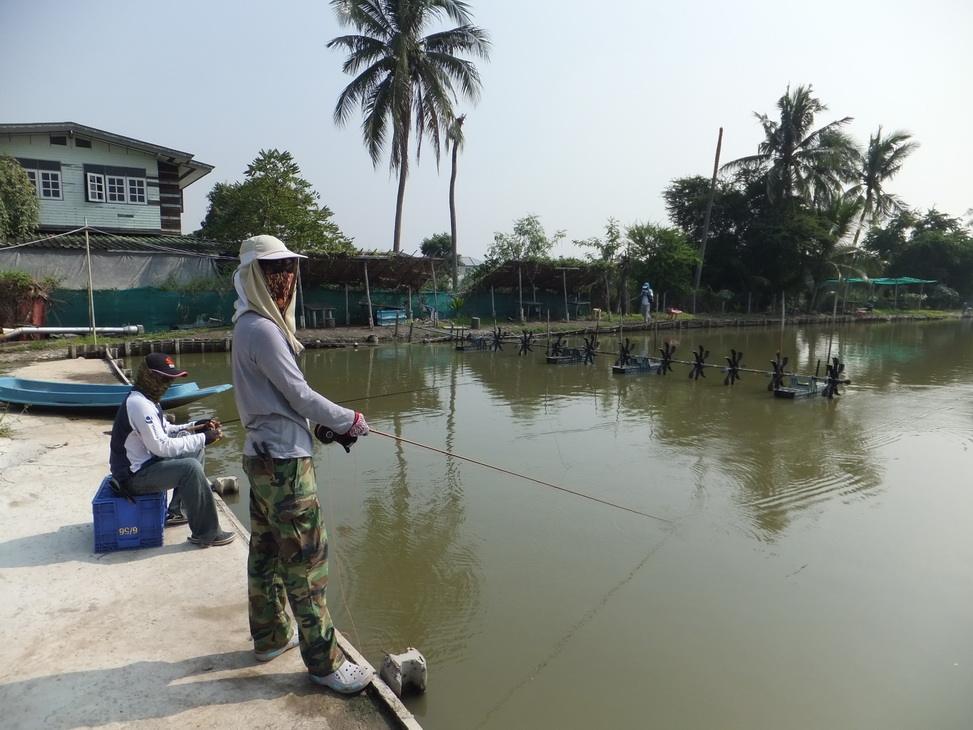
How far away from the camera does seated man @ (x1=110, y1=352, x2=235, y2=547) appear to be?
3684 mm

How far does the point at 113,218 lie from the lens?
21.7m

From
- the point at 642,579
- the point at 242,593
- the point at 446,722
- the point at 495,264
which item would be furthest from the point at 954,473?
the point at 495,264

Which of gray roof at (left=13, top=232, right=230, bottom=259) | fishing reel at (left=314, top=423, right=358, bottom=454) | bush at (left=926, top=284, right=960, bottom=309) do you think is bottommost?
fishing reel at (left=314, top=423, right=358, bottom=454)

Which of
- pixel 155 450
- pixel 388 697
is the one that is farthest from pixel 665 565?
pixel 155 450

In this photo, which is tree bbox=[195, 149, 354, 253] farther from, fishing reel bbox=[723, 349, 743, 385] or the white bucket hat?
the white bucket hat

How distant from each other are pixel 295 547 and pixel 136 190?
936 inches

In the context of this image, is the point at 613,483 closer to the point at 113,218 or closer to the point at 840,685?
the point at 840,685

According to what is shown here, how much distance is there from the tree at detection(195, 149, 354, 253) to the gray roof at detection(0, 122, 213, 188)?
199 centimetres

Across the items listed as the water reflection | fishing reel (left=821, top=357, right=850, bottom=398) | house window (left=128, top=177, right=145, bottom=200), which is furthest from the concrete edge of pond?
house window (left=128, top=177, right=145, bottom=200)

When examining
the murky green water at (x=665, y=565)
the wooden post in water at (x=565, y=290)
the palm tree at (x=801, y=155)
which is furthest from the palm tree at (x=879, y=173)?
the murky green water at (x=665, y=565)

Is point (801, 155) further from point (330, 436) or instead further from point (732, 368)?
point (330, 436)

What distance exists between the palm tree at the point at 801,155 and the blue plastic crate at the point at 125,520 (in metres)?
33.9

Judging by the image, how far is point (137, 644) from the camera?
2.93m

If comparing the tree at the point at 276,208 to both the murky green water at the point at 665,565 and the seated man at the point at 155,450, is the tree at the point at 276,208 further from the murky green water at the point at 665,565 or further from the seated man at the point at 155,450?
the seated man at the point at 155,450
